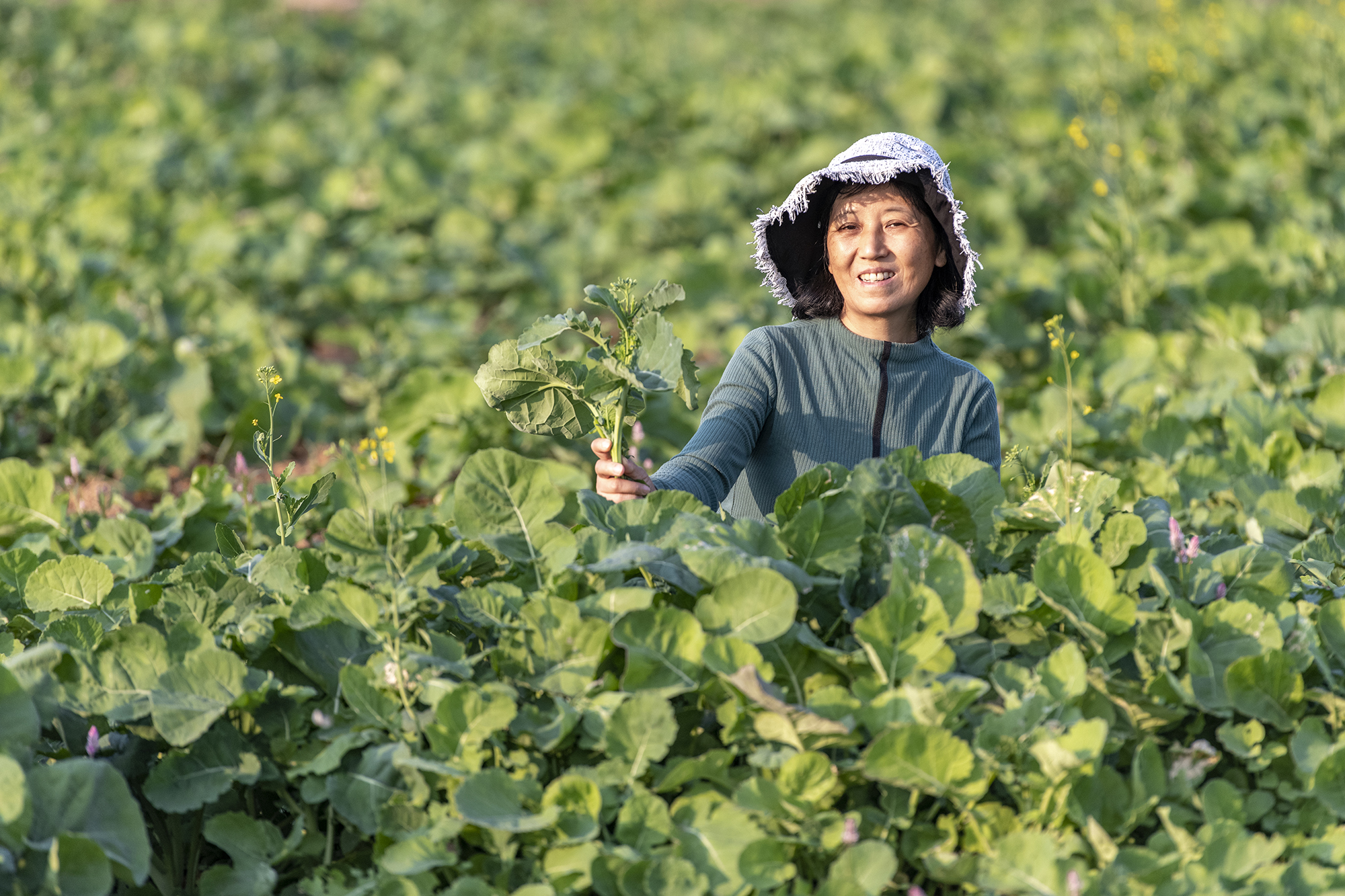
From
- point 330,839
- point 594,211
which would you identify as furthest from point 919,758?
point 594,211

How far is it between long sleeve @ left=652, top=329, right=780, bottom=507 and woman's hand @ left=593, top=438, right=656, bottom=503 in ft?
0.35

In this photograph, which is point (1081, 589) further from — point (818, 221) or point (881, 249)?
point (818, 221)

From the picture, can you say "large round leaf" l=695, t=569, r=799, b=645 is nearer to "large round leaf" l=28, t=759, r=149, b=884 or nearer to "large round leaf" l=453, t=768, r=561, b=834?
"large round leaf" l=453, t=768, r=561, b=834

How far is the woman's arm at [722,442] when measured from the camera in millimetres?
2072

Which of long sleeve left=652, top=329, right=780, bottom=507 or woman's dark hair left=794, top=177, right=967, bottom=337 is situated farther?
woman's dark hair left=794, top=177, right=967, bottom=337

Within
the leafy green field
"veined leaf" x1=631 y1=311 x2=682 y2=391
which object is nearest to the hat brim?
the leafy green field

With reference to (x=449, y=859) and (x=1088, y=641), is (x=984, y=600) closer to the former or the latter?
(x=1088, y=641)

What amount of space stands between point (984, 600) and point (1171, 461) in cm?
181

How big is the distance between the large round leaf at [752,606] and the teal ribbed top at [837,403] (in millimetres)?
740

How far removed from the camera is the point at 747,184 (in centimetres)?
726

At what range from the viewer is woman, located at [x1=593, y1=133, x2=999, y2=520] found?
8.13 feet

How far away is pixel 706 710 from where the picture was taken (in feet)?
6.10

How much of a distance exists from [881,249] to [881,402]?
0.29 m

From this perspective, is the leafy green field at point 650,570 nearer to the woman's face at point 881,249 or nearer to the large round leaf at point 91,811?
the large round leaf at point 91,811
